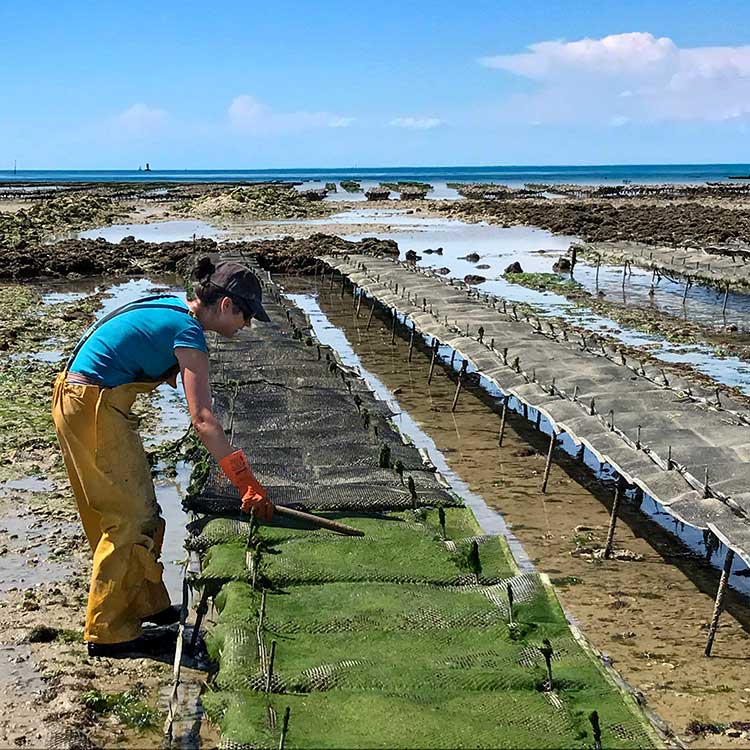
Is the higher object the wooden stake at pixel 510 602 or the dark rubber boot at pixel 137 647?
the wooden stake at pixel 510 602

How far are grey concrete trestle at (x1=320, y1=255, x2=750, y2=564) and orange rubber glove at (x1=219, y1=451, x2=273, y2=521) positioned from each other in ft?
10.0

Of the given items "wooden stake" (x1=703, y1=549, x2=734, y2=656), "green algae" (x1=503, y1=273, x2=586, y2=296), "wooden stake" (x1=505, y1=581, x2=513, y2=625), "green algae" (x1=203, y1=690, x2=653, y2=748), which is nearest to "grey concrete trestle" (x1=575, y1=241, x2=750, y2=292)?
"green algae" (x1=503, y1=273, x2=586, y2=296)

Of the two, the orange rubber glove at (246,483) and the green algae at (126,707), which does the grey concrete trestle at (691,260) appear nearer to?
the orange rubber glove at (246,483)

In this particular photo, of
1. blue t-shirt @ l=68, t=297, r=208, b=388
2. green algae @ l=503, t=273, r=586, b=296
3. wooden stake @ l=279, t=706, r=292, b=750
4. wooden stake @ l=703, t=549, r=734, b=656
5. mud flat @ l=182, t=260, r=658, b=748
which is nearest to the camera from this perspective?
wooden stake @ l=279, t=706, r=292, b=750

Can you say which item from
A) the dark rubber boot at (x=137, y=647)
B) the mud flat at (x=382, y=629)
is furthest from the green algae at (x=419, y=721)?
the dark rubber boot at (x=137, y=647)

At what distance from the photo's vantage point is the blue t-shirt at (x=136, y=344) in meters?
4.89

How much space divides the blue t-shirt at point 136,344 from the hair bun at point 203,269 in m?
0.17

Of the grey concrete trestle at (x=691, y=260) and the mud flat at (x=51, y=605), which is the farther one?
the grey concrete trestle at (x=691, y=260)

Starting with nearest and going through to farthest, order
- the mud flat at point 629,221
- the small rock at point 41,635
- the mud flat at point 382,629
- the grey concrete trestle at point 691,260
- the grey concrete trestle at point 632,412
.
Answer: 1. the mud flat at point 382,629
2. the small rock at point 41,635
3. the grey concrete trestle at point 632,412
4. the grey concrete trestle at point 691,260
5. the mud flat at point 629,221

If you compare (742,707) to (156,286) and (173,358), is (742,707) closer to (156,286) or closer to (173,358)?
(173,358)

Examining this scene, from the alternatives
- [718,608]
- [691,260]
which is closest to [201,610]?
[718,608]

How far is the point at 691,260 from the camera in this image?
940 inches

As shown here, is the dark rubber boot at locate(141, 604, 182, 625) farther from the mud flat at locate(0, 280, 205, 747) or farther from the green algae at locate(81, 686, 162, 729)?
the green algae at locate(81, 686, 162, 729)

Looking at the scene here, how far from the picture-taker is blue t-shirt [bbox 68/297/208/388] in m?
4.89
